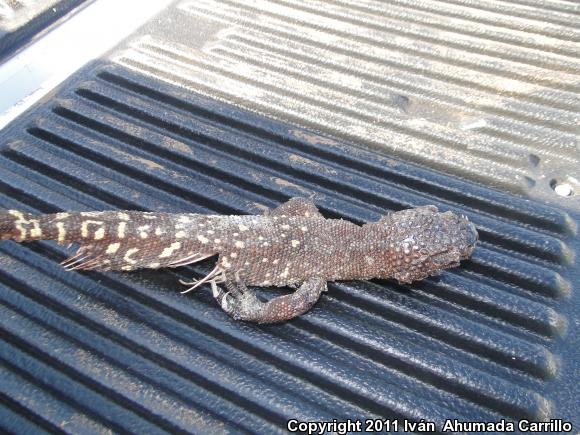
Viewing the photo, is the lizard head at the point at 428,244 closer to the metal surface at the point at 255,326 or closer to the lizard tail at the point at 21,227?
the metal surface at the point at 255,326

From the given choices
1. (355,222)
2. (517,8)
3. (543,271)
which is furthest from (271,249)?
(517,8)

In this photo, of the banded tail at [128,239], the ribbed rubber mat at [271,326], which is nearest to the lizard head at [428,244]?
the ribbed rubber mat at [271,326]

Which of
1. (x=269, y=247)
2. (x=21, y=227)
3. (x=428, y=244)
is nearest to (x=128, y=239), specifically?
(x=21, y=227)

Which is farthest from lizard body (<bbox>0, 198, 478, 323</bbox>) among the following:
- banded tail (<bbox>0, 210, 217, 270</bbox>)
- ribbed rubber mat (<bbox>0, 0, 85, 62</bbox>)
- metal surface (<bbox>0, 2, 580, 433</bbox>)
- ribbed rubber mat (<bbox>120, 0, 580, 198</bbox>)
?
ribbed rubber mat (<bbox>0, 0, 85, 62</bbox>)

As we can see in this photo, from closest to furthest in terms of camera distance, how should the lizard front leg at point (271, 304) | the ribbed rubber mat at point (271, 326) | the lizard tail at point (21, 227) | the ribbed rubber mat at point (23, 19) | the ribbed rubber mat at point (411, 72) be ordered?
the ribbed rubber mat at point (271, 326)
the lizard tail at point (21, 227)
the lizard front leg at point (271, 304)
the ribbed rubber mat at point (411, 72)
the ribbed rubber mat at point (23, 19)

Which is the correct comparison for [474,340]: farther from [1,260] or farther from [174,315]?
[1,260]
